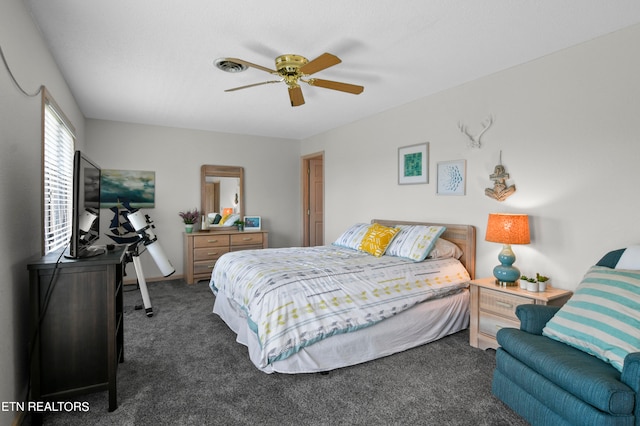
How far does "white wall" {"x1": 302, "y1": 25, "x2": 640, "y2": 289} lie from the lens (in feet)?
7.92

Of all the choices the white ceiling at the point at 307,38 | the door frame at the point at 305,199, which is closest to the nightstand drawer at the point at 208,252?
the door frame at the point at 305,199

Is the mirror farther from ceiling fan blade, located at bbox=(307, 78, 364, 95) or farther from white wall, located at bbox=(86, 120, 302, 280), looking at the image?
ceiling fan blade, located at bbox=(307, 78, 364, 95)

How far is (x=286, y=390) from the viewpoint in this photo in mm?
2221

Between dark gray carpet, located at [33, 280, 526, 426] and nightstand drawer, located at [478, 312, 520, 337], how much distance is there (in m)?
0.17

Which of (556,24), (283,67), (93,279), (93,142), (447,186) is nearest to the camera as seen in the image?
(93,279)

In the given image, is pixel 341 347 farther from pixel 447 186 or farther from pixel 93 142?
pixel 93 142

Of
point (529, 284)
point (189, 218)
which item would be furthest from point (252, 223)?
point (529, 284)

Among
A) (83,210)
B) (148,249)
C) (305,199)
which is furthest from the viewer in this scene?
(305,199)

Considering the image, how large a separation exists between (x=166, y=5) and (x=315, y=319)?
227 cm

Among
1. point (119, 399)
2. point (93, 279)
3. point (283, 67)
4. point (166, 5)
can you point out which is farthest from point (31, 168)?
point (283, 67)

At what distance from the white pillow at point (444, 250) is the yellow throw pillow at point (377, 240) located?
456 millimetres

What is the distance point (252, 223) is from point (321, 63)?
3.94 metres

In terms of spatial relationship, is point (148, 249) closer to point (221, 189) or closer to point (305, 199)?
point (221, 189)

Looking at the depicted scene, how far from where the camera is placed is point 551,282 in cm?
281
